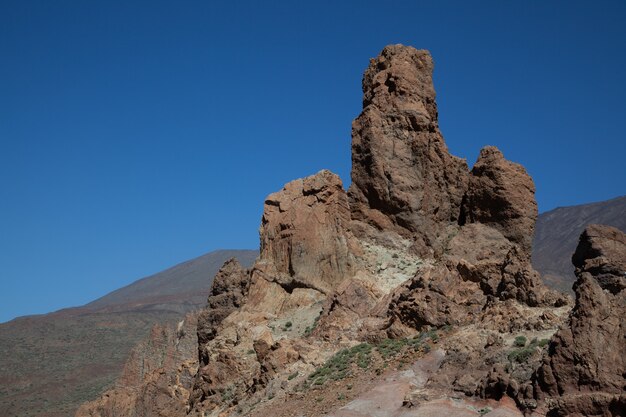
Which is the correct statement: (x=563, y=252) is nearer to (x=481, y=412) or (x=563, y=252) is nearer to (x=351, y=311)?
(x=351, y=311)

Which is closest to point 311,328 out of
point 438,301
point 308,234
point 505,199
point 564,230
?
point 308,234

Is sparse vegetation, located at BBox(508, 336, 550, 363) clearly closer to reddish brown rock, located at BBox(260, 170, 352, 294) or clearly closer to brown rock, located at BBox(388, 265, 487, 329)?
brown rock, located at BBox(388, 265, 487, 329)

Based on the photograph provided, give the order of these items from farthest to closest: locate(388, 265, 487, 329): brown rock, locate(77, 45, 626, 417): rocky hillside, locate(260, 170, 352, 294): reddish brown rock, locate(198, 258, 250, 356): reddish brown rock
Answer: locate(198, 258, 250, 356): reddish brown rock → locate(260, 170, 352, 294): reddish brown rock → locate(388, 265, 487, 329): brown rock → locate(77, 45, 626, 417): rocky hillside

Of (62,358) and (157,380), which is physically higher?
(62,358)

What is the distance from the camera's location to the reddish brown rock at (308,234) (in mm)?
34219

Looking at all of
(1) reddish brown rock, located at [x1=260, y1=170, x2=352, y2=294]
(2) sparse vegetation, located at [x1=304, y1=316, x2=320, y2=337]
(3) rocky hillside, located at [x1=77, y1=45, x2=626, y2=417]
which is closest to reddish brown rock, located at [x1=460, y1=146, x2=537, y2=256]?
(3) rocky hillside, located at [x1=77, y1=45, x2=626, y2=417]

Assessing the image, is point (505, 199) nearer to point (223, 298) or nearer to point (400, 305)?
point (400, 305)

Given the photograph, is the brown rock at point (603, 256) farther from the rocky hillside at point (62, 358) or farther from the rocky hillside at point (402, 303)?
the rocky hillside at point (62, 358)

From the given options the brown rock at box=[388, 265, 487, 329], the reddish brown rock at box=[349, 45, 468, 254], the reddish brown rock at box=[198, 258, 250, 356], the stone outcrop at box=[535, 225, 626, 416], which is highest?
the reddish brown rock at box=[349, 45, 468, 254]

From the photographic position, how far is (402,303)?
26.7 metres

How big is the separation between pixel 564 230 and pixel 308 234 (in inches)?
5970

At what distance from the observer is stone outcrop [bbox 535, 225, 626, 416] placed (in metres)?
16.9

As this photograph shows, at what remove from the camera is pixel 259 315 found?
33688 millimetres

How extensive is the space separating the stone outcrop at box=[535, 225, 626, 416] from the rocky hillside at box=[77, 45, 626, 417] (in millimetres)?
34
